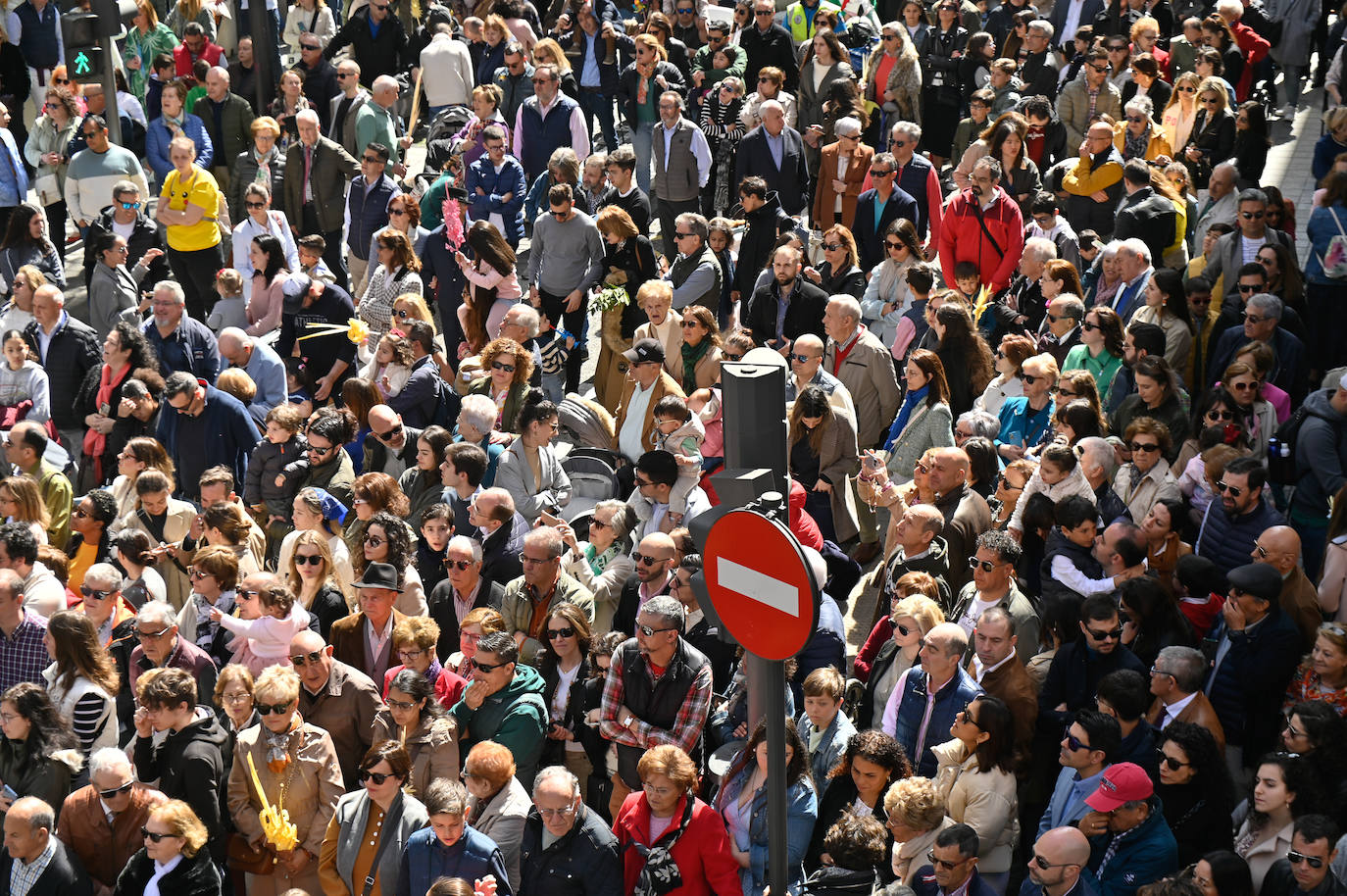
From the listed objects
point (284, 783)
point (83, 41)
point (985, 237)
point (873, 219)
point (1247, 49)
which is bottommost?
point (284, 783)

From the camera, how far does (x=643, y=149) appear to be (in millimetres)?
15203

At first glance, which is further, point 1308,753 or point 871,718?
point 871,718

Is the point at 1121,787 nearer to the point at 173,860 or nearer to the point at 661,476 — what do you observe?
the point at 661,476

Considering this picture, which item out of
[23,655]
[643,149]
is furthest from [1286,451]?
[643,149]

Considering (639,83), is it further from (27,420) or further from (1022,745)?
(1022,745)

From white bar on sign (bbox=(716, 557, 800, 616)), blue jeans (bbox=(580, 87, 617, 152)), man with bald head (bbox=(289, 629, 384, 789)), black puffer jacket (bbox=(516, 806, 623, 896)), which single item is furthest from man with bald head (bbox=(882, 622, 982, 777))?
blue jeans (bbox=(580, 87, 617, 152))

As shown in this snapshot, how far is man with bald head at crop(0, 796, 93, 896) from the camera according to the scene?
7055mm

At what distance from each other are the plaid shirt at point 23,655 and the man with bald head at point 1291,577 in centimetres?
606

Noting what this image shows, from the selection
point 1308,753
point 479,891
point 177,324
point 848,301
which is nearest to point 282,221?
point 177,324

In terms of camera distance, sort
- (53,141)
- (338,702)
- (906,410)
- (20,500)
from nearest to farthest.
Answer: (338,702), (20,500), (906,410), (53,141)

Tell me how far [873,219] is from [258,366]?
476 cm

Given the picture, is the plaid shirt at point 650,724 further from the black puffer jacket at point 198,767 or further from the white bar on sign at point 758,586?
the white bar on sign at point 758,586

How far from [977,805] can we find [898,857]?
16.3 inches

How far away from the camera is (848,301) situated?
34.4 ft
